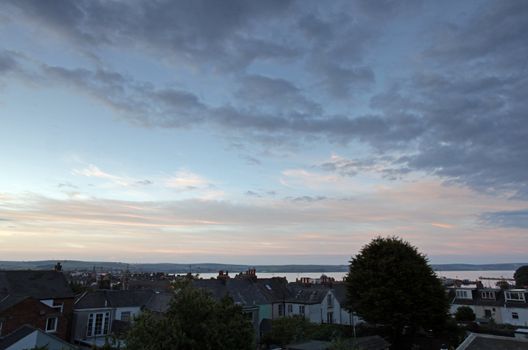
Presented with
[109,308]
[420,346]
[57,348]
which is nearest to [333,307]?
[420,346]

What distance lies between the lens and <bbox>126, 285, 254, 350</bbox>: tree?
53.7ft

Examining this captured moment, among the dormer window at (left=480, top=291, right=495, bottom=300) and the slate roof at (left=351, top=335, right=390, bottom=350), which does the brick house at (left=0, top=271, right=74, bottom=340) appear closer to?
the slate roof at (left=351, top=335, right=390, bottom=350)

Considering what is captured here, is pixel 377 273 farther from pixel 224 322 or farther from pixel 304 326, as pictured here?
pixel 224 322

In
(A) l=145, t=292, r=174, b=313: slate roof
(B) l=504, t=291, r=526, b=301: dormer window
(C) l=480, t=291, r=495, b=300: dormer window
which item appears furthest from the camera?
(C) l=480, t=291, r=495, b=300: dormer window

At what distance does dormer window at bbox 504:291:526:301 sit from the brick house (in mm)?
71510

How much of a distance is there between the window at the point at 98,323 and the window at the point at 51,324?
3.96 metres

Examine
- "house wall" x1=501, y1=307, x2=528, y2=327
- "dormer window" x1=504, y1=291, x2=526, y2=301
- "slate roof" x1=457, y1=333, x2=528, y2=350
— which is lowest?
"house wall" x1=501, y1=307, x2=528, y2=327

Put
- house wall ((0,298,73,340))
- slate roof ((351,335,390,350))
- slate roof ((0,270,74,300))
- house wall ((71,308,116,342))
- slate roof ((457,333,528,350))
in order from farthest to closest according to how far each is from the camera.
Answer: house wall ((71,308,116,342)) → slate roof ((0,270,74,300)) → slate roof ((351,335,390,350)) → house wall ((0,298,73,340)) → slate roof ((457,333,528,350))

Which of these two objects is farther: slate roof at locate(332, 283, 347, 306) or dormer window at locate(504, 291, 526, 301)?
slate roof at locate(332, 283, 347, 306)

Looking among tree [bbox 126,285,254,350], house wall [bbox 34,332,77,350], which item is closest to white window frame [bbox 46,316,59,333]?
house wall [bbox 34,332,77,350]

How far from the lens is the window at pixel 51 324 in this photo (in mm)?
43153

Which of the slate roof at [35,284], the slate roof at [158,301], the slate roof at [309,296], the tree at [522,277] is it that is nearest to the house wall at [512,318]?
the slate roof at [309,296]

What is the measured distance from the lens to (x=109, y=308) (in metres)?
48.5

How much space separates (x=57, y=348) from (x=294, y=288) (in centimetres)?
4690
